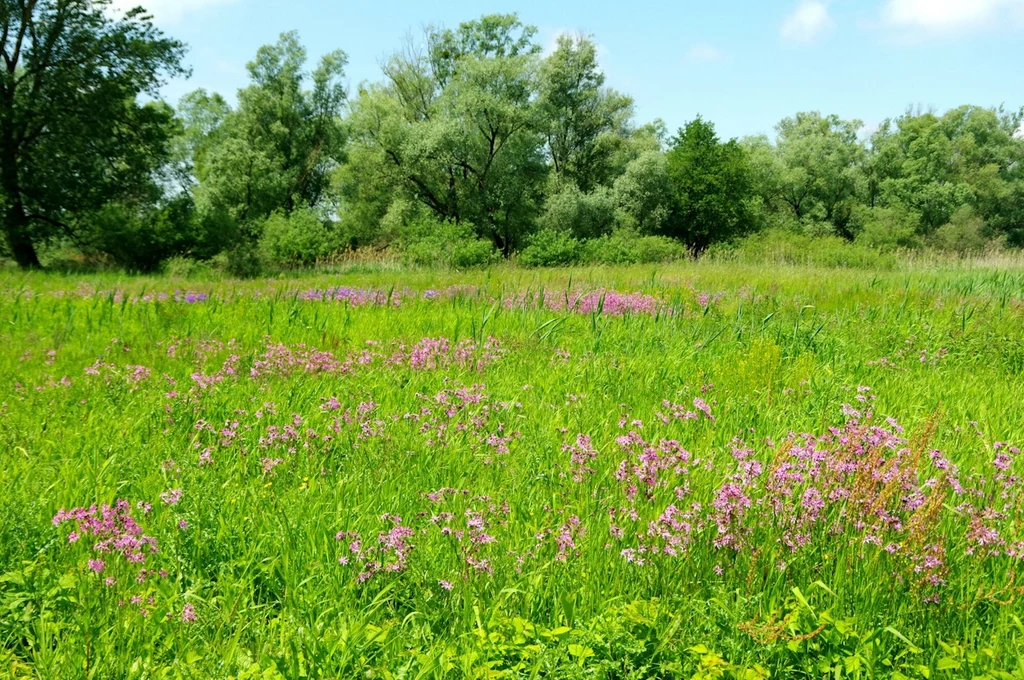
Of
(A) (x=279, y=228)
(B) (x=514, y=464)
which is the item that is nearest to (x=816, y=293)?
(B) (x=514, y=464)

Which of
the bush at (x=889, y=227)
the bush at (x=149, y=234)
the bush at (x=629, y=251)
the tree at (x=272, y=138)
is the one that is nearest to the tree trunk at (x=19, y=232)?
the bush at (x=149, y=234)

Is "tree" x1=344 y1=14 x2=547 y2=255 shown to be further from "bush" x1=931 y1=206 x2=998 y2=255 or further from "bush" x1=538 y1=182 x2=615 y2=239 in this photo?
"bush" x1=931 y1=206 x2=998 y2=255

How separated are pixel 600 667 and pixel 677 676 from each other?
0.95 feet

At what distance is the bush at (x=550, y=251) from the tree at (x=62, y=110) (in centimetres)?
1643

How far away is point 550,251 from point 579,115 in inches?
726

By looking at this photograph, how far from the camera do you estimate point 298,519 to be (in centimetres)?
302

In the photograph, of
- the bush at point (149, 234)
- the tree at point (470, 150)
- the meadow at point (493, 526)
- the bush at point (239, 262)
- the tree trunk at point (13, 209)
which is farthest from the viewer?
the tree at point (470, 150)

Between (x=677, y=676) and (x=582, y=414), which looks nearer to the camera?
(x=677, y=676)

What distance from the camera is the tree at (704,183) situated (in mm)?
40719

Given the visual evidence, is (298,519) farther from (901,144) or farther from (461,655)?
(901,144)

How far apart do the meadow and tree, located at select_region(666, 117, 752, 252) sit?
37.3 m

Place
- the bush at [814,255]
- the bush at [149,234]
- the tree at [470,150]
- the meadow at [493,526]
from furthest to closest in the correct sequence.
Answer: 1. the tree at [470,150]
2. the bush at [814,255]
3. the bush at [149,234]
4. the meadow at [493,526]

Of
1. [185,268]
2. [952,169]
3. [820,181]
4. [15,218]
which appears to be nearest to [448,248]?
[185,268]

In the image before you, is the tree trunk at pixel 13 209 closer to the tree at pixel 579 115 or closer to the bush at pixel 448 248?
the bush at pixel 448 248
